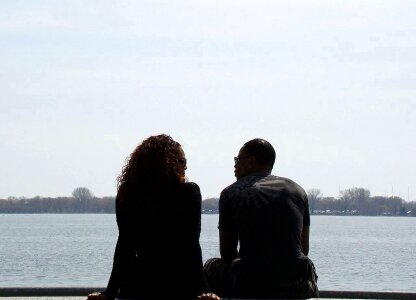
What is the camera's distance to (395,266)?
41.2m

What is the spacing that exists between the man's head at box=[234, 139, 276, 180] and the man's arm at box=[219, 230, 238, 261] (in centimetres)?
44

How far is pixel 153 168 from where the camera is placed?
532 cm

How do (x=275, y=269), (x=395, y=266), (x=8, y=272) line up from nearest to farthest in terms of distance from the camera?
1. (x=275, y=269)
2. (x=8, y=272)
3. (x=395, y=266)

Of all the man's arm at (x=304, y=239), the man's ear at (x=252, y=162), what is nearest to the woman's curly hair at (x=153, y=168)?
the man's ear at (x=252, y=162)

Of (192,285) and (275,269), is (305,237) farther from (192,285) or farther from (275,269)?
(192,285)

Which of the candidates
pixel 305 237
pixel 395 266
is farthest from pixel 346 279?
pixel 305 237

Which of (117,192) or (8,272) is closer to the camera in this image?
(117,192)

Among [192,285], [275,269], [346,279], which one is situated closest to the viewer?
[192,285]

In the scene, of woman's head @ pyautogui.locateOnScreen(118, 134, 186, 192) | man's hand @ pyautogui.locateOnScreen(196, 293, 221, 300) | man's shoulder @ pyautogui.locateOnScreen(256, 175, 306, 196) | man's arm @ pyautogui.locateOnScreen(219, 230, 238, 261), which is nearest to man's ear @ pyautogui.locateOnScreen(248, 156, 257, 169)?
man's shoulder @ pyautogui.locateOnScreen(256, 175, 306, 196)

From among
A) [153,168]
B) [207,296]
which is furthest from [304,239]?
[153,168]

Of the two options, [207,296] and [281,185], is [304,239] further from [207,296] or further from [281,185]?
[207,296]

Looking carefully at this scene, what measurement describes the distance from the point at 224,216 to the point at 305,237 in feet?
1.67

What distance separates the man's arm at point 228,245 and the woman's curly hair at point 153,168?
1.09 m

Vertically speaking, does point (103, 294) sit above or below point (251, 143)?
below
